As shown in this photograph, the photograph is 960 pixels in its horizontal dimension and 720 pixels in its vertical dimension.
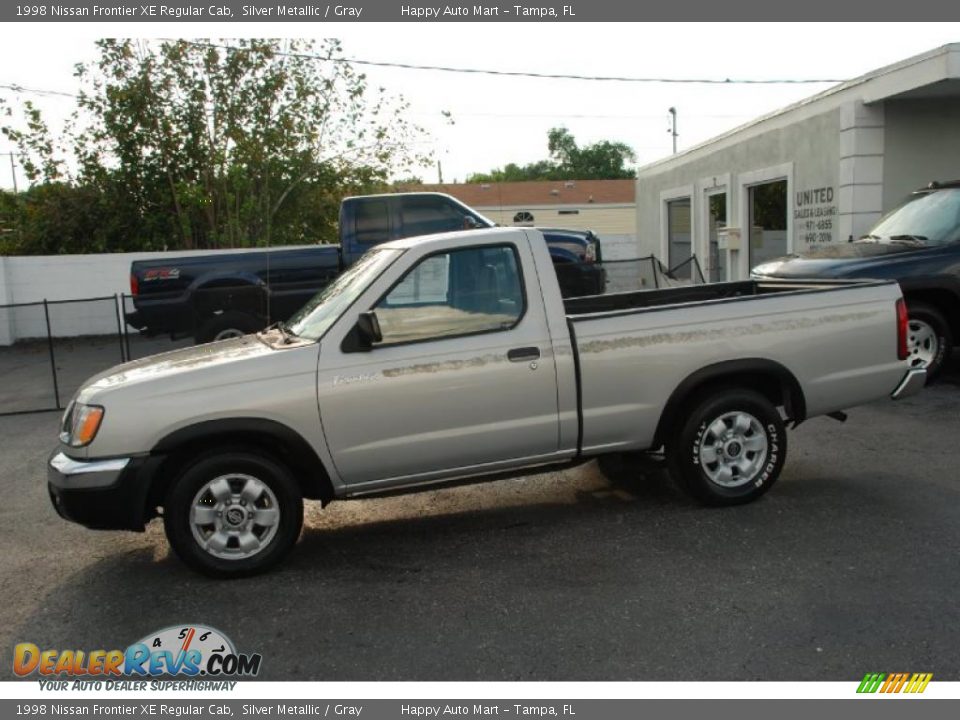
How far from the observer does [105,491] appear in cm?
454

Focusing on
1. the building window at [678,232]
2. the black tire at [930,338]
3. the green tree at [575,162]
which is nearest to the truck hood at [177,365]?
the black tire at [930,338]

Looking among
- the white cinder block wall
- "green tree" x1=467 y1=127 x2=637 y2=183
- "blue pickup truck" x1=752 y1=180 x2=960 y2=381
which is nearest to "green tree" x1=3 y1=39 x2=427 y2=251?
the white cinder block wall

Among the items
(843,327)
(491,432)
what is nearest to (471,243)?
(491,432)

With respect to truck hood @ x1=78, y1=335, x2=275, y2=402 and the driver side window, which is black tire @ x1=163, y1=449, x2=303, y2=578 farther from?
the driver side window

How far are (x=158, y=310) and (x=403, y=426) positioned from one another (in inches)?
314

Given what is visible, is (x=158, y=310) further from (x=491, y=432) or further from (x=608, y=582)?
(x=608, y=582)

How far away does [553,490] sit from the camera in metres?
6.27

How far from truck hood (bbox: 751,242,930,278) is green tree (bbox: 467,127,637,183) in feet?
244

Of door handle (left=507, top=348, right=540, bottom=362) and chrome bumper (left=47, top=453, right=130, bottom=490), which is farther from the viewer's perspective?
door handle (left=507, top=348, right=540, bottom=362)

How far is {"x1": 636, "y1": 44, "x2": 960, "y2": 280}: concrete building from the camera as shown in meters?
12.4

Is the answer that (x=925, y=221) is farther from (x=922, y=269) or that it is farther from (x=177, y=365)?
(x=177, y=365)

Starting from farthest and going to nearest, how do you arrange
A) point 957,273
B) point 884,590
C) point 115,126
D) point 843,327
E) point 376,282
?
point 115,126 < point 957,273 < point 843,327 < point 376,282 < point 884,590

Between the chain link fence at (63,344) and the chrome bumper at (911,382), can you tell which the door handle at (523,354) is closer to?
the chrome bumper at (911,382)

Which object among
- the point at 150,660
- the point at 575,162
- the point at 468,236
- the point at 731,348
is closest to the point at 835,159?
the point at 731,348
